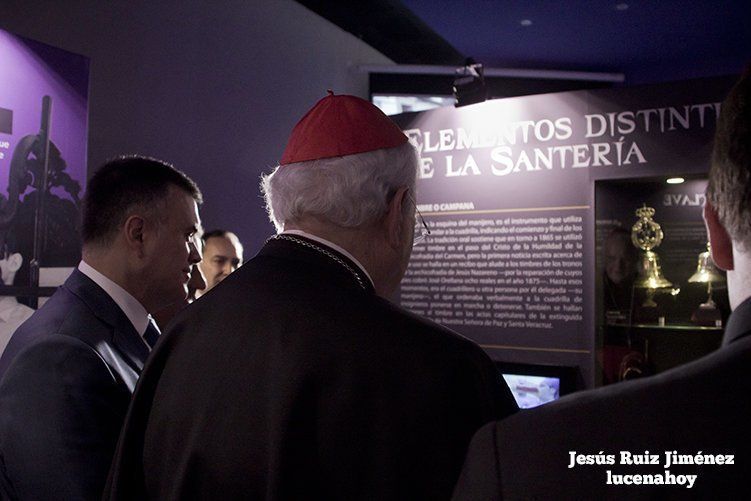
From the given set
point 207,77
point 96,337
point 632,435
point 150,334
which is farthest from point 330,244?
point 207,77

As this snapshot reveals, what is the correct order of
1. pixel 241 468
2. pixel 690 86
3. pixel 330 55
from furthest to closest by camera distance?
1. pixel 330 55
2. pixel 690 86
3. pixel 241 468

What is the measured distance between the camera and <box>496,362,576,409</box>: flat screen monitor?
3941mm

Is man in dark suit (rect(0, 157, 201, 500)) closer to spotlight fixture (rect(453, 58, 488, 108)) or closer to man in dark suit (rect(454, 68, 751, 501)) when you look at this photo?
man in dark suit (rect(454, 68, 751, 501))

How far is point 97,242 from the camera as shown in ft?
7.02

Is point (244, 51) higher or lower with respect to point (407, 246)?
higher

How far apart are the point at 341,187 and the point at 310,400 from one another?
0.51 m

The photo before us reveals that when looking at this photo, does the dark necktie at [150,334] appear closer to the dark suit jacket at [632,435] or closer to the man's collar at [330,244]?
the man's collar at [330,244]

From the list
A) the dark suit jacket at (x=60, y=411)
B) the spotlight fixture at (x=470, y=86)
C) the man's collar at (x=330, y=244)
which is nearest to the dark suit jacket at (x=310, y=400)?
the man's collar at (x=330, y=244)

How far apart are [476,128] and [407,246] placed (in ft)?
11.1

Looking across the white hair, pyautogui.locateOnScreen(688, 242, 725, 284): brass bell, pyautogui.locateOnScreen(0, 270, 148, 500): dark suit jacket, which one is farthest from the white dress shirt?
pyautogui.locateOnScreen(688, 242, 725, 284): brass bell

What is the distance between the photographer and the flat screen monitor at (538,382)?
3.94 m

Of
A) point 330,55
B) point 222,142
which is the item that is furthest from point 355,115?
point 330,55

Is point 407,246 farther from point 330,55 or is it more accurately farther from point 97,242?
point 330,55

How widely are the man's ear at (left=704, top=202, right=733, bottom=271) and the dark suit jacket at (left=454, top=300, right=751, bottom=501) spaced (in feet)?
0.42
